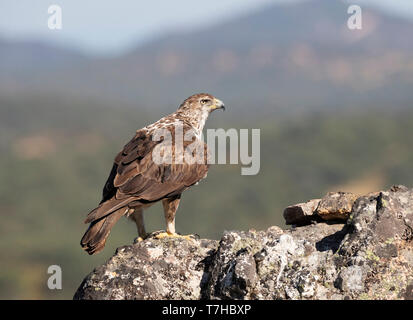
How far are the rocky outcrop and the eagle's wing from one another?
1.39 m

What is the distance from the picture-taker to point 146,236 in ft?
35.1

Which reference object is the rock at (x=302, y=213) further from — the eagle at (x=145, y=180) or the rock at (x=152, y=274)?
the eagle at (x=145, y=180)

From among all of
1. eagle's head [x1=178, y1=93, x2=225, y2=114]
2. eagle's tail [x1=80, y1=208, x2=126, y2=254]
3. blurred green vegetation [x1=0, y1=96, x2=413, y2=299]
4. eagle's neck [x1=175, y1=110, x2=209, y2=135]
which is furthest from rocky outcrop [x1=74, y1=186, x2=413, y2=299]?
blurred green vegetation [x1=0, y1=96, x2=413, y2=299]

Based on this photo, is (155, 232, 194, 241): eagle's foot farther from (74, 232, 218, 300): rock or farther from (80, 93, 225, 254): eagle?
(74, 232, 218, 300): rock

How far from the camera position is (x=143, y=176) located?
10594 millimetres

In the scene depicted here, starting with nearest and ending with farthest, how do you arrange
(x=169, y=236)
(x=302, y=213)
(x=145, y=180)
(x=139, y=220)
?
(x=302, y=213), (x=169, y=236), (x=145, y=180), (x=139, y=220)

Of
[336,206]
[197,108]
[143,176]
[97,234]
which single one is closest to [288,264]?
[336,206]

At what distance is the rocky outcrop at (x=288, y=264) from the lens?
7.55 metres

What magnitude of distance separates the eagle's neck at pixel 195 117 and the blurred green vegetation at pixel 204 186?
69.0 meters

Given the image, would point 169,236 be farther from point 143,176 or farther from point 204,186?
point 204,186

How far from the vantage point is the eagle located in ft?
32.0

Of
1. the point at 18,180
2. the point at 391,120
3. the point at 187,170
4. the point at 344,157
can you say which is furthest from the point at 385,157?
the point at 187,170

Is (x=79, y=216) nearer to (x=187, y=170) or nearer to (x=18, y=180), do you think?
(x=18, y=180)

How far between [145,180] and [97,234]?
1.30 metres
